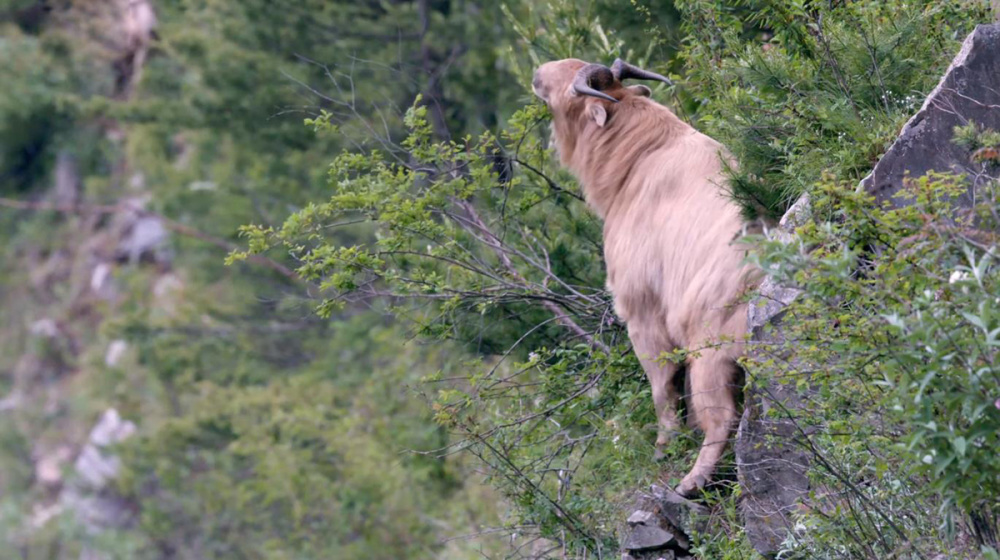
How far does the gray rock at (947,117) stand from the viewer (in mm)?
4637

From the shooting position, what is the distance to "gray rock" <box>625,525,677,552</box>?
17.6 feet

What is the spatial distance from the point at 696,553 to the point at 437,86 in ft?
25.9

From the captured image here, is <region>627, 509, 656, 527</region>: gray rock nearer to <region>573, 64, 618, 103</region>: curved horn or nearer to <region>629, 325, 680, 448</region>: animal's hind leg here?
<region>629, 325, 680, 448</region>: animal's hind leg

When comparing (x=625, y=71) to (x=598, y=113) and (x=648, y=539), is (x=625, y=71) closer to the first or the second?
(x=598, y=113)

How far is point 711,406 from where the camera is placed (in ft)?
17.3

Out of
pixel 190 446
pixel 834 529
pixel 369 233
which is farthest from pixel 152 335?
pixel 834 529

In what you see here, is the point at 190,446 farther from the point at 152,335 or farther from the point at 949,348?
the point at 949,348

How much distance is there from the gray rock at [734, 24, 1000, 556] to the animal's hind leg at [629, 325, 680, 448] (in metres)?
0.88

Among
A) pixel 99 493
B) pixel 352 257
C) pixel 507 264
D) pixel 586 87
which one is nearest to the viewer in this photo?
pixel 352 257

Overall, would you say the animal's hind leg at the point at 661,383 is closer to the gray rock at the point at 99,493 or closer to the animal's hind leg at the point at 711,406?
the animal's hind leg at the point at 711,406

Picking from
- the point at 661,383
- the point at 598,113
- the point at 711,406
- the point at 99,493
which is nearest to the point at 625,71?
the point at 598,113

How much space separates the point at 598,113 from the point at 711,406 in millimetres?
1940

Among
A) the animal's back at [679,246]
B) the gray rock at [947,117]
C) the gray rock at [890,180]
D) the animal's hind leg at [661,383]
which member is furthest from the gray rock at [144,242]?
the gray rock at [947,117]

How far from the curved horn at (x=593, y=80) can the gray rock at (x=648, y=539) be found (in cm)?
229
